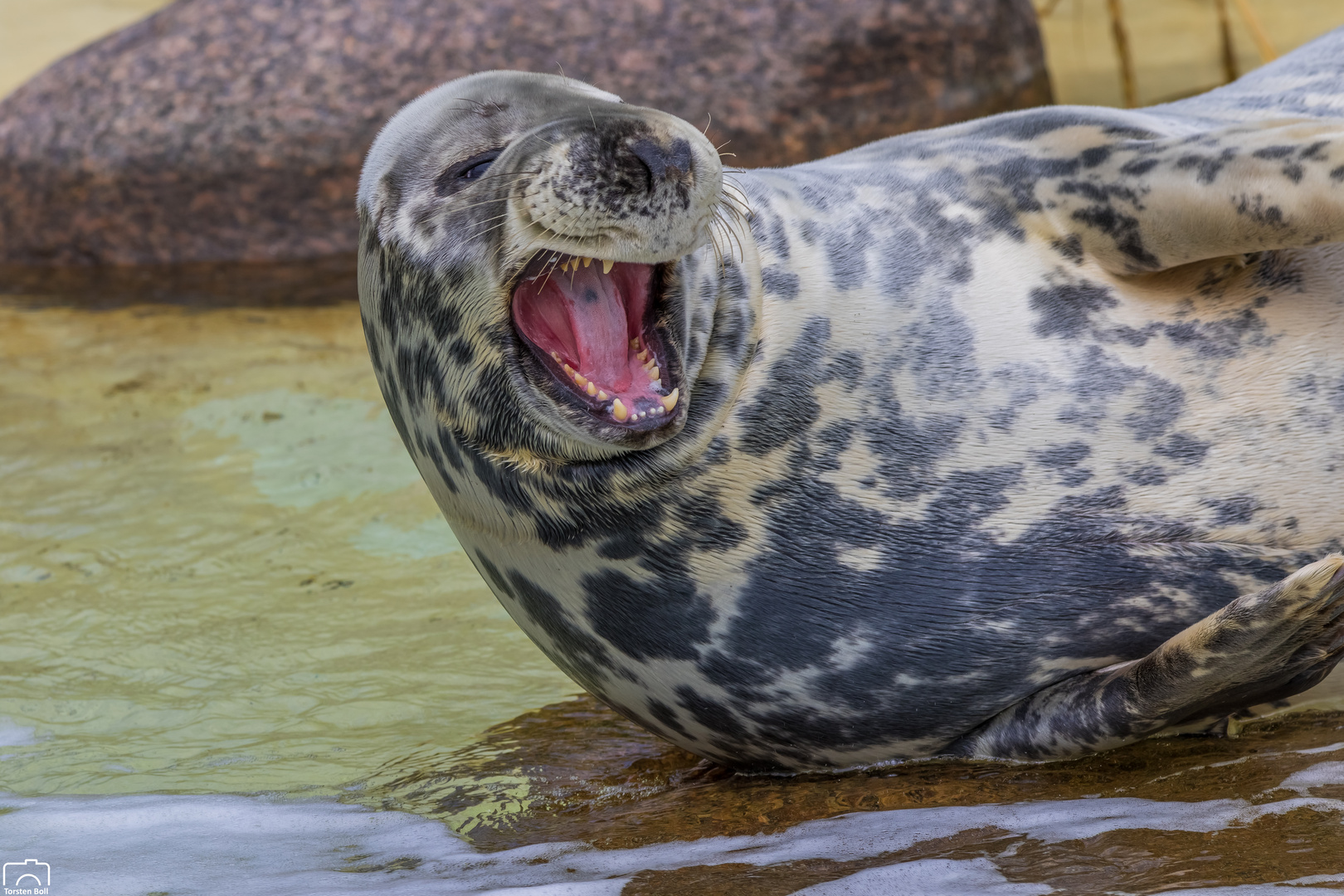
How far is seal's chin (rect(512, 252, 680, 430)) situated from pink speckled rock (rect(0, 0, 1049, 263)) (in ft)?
18.2

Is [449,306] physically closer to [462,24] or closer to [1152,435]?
[1152,435]

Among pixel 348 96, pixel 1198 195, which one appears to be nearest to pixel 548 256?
pixel 1198 195

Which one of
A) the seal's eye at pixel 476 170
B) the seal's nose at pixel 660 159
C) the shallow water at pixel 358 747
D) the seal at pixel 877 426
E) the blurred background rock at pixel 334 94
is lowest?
the shallow water at pixel 358 747

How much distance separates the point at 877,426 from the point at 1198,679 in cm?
68

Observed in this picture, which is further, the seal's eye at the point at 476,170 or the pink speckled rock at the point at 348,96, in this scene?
the pink speckled rock at the point at 348,96

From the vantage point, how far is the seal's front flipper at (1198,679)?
87.3 inches

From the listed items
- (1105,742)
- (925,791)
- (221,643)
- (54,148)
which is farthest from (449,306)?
(54,148)

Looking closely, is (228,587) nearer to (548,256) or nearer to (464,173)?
(464,173)

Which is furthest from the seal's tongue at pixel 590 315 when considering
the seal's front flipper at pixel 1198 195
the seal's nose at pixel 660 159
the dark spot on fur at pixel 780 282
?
the seal's front flipper at pixel 1198 195

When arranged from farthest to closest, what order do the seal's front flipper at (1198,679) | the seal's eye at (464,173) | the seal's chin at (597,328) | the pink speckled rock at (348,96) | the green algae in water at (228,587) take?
the pink speckled rock at (348,96) < the green algae in water at (228,587) < the seal's eye at (464,173) < the seal's chin at (597,328) < the seal's front flipper at (1198,679)

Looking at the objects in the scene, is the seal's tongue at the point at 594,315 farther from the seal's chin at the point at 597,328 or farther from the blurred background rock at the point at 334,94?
the blurred background rock at the point at 334,94

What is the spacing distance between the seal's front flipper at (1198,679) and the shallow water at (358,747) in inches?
2.5

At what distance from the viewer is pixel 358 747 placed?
10.7ft

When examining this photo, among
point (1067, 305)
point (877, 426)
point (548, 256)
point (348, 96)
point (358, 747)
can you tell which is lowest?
point (358, 747)
